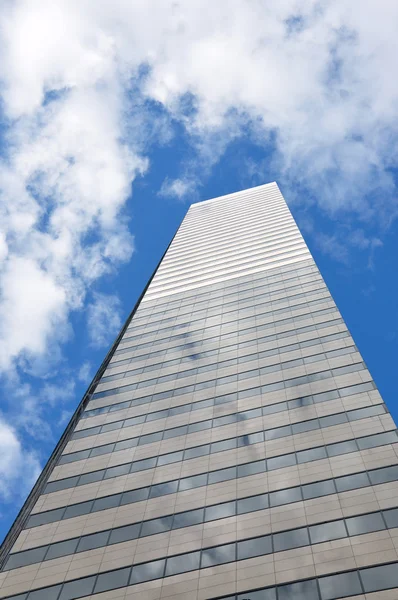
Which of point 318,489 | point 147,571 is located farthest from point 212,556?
point 318,489

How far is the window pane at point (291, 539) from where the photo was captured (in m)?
25.8

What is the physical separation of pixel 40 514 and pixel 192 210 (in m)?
95.3

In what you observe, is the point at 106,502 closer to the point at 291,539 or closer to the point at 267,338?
the point at 291,539

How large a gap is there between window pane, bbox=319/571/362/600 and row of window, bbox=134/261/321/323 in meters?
37.2

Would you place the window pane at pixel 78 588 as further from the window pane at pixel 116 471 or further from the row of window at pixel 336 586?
the window pane at pixel 116 471

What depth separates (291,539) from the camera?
86.1ft

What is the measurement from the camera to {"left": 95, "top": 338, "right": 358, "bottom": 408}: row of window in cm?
4188

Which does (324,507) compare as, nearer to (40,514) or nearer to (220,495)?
(220,495)

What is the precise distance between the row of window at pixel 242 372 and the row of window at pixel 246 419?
4875 mm

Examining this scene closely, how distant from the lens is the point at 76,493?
34.8 m

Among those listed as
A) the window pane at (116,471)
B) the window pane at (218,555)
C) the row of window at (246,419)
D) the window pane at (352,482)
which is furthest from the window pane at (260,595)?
the window pane at (116,471)

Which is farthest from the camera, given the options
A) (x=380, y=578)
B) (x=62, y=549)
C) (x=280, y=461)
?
(x=280, y=461)

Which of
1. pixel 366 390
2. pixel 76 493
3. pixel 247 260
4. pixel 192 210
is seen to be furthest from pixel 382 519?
pixel 192 210

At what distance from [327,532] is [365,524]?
6.96 ft
